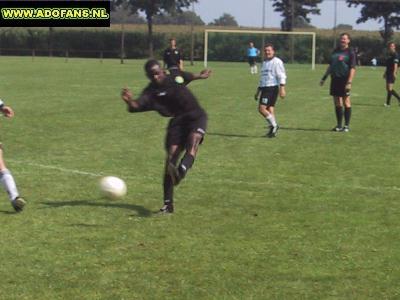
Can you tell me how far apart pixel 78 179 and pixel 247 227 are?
10.8 ft

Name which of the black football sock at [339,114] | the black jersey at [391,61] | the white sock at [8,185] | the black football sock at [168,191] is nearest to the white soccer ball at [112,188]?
the black football sock at [168,191]

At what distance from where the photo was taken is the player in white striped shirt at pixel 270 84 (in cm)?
1441

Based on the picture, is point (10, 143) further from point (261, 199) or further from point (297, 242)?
point (297, 242)

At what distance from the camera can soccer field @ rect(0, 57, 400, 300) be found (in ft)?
18.3

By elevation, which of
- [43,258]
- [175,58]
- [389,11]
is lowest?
[43,258]

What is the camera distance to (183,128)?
8078 mm

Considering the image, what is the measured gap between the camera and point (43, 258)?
20.1 feet

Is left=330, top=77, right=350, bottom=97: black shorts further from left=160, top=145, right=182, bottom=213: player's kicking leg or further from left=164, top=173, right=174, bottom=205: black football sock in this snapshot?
left=164, top=173, right=174, bottom=205: black football sock

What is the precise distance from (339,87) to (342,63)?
1.81ft

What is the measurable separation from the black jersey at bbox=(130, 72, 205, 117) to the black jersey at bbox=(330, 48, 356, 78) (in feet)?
24.8

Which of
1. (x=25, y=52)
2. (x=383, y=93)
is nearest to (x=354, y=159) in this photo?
(x=383, y=93)

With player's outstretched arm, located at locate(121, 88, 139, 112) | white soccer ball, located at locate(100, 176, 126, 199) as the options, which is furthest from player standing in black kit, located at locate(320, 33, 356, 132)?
white soccer ball, located at locate(100, 176, 126, 199)

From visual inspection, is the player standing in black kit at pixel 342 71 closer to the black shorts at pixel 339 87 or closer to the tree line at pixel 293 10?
the black shorts at pixel 339 87

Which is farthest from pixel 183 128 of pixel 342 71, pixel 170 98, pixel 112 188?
pixel 342 71
